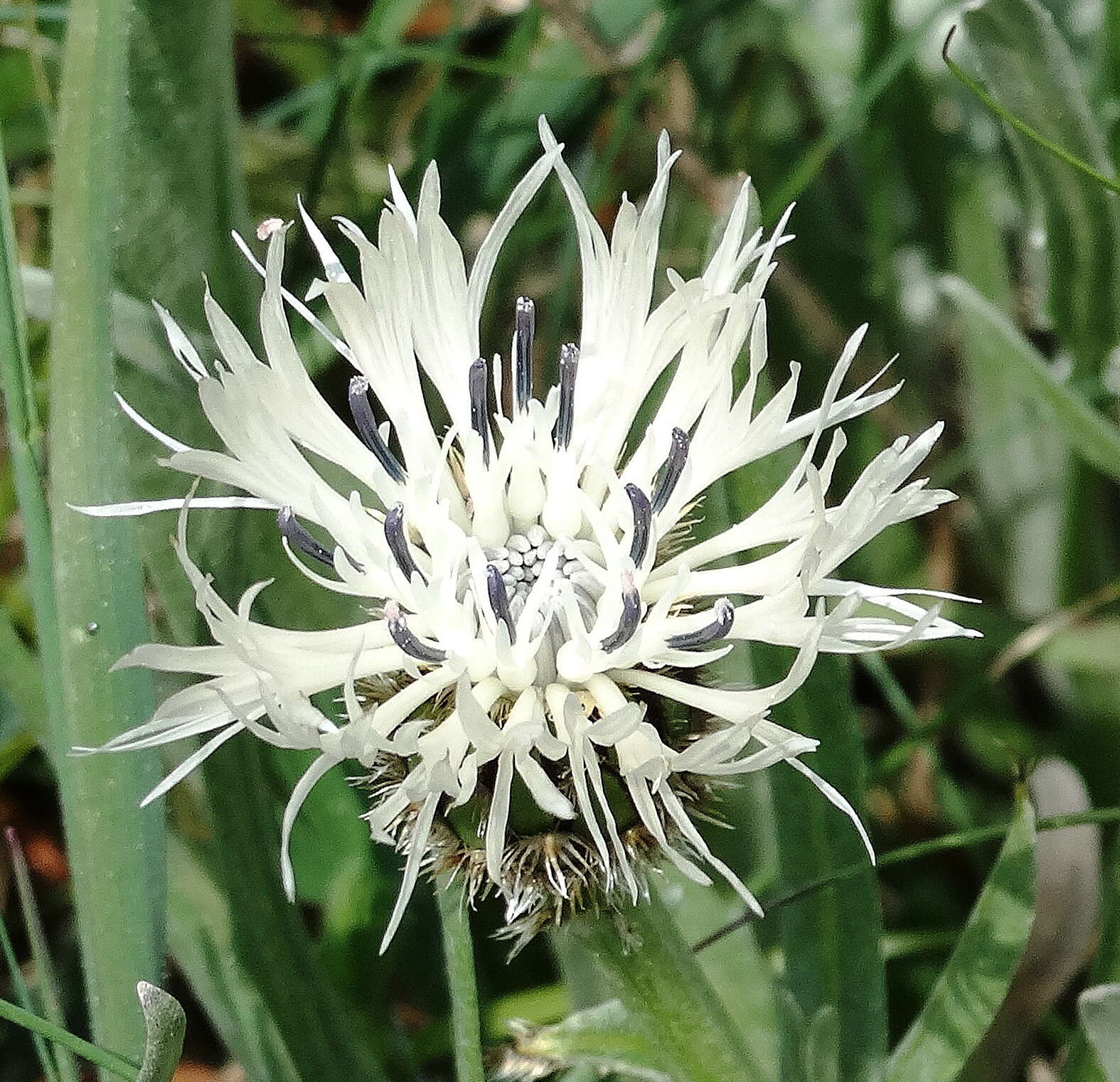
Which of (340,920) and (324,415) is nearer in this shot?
(324,415)

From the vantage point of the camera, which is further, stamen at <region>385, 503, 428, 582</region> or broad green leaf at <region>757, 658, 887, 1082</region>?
broad green leaf at <region>757, 658, 887, 1082</region>

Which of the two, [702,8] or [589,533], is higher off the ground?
[702,8]

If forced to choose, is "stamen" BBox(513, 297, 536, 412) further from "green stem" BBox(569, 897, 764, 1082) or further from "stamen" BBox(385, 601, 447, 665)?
"green stem" BBox(569, 897, 764, 1082)

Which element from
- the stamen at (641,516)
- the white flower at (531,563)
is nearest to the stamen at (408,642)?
the white flower at (531,563)

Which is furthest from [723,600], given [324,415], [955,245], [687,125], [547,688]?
[687,125]

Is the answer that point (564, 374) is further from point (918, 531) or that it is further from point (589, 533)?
point (918, 531)

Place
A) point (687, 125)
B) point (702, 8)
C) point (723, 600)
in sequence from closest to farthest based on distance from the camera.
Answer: point (723, 600), point (702, 8), point (687, 125)

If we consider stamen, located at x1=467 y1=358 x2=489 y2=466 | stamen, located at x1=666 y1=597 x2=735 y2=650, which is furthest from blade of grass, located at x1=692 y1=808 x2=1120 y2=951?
stamen, located at x1=467 y1=358 x2=489 y2=466
